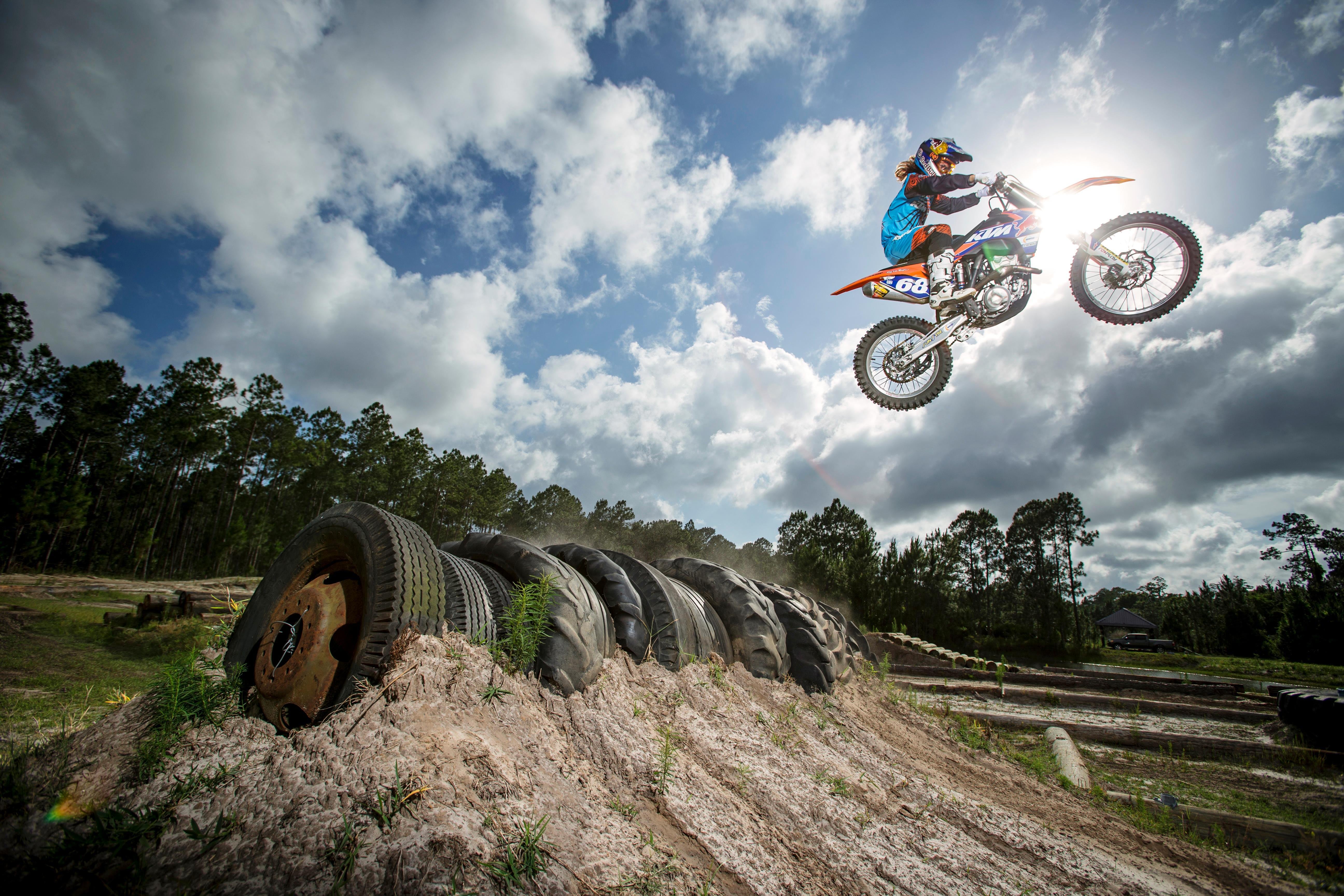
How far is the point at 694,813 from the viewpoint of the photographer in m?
2.76

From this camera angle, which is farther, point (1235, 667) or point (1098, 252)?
point (1235, 667)

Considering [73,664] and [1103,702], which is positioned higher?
[1103,702]

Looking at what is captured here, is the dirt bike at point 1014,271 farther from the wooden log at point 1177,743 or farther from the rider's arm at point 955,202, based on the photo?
the wooden log at point 1177,743

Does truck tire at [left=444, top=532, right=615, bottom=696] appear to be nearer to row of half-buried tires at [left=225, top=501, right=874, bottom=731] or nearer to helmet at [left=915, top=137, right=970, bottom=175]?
row of half-buried tires at [left=225, top=501, right=874, bottom=731]

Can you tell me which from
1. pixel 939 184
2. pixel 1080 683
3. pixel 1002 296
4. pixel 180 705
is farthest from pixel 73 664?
pixel 1080 683

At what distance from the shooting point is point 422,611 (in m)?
2.73

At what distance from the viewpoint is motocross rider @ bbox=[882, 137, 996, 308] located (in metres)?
5.76

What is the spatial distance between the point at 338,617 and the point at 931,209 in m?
6.66

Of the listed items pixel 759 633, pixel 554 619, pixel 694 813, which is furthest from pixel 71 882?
pixel 759 633

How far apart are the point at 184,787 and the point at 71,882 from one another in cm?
34

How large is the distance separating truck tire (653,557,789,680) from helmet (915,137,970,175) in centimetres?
502

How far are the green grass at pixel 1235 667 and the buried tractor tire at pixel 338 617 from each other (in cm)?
2627

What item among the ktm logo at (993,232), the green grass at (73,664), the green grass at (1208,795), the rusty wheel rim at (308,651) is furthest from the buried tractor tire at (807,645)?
the green grass at (73,664)

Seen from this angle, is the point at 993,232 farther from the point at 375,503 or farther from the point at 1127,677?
the point at 375,503
